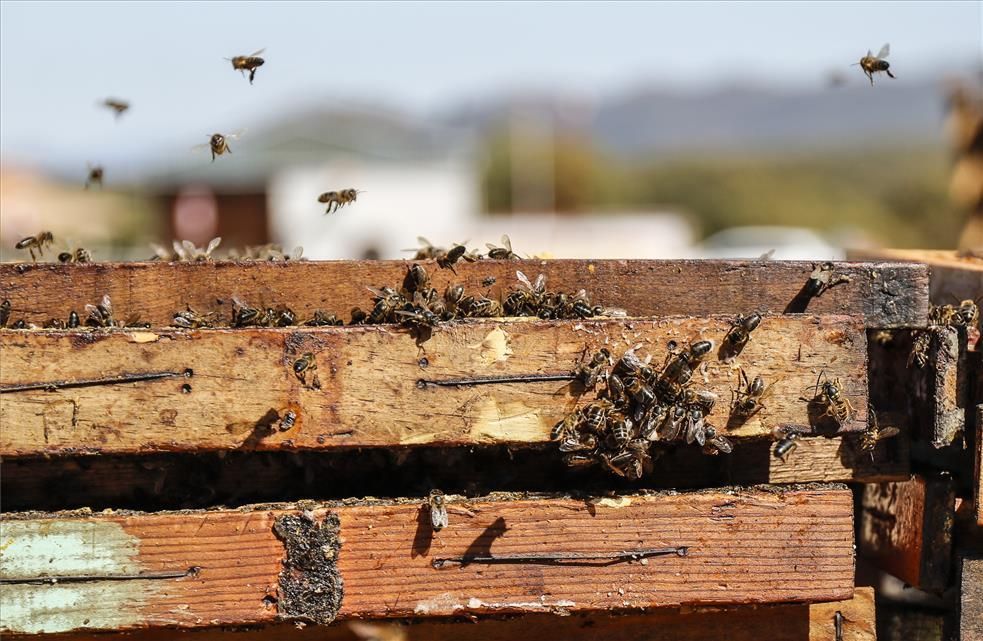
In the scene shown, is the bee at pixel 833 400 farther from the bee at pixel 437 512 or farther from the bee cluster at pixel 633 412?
the bee at pixel 437 512

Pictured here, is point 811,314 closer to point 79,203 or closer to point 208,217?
point 208,217

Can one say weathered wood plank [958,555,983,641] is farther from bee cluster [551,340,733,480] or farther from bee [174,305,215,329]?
bee [174,305,215,329]

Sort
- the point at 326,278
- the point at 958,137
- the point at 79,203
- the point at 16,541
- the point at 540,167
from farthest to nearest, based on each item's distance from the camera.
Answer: the point at 540,167
the point at 79,203
the point at 958,137
the point at 326,278
the point at 16,541

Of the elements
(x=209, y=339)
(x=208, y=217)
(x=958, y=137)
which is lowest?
(x=209, y=339)

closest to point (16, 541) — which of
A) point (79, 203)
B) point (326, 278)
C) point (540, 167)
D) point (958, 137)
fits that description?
point (326, 278)

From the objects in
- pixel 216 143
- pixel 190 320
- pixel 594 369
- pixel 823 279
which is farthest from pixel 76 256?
pixel 823 279

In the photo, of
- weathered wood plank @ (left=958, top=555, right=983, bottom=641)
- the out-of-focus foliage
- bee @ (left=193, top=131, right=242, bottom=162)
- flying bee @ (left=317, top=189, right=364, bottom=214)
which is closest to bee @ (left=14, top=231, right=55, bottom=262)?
bee @ (left=193, top=131, right=242, bottom=162)

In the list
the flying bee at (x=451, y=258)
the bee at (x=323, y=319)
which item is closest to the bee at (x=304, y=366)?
the bee at (x=323, y=319)
